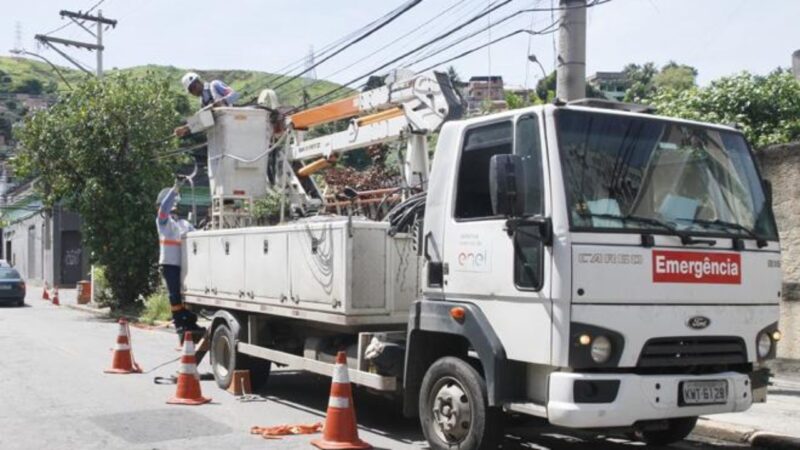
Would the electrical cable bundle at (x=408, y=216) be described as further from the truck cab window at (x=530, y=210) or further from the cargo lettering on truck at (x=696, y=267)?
the cargo lettering on truck at (x=696, y=267)

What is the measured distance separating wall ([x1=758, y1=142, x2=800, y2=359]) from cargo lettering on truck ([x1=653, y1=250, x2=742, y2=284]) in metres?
5.40

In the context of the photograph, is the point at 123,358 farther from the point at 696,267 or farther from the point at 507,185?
the point at 696,267

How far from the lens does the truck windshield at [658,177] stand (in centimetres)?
584

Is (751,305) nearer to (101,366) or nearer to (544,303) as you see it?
(544,303)

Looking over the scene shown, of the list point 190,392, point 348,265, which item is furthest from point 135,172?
point 348,265

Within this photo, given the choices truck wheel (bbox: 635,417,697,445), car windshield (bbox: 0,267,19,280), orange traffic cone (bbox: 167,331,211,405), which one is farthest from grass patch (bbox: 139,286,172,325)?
truck wheel (bbox: 635,417,697,445)

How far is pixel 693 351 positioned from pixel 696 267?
57cm

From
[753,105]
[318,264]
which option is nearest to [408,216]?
[318,264]

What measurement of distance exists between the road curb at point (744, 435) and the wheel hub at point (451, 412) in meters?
3.03

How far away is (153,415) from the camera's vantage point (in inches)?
344

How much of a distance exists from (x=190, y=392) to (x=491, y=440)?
4.50m

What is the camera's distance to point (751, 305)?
6180mm

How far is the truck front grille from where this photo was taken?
18.8 ft

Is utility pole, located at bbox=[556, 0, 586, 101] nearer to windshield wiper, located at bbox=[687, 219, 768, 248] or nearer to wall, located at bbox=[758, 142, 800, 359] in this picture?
wall, located at bbox=[758, 142, 800, 359]
